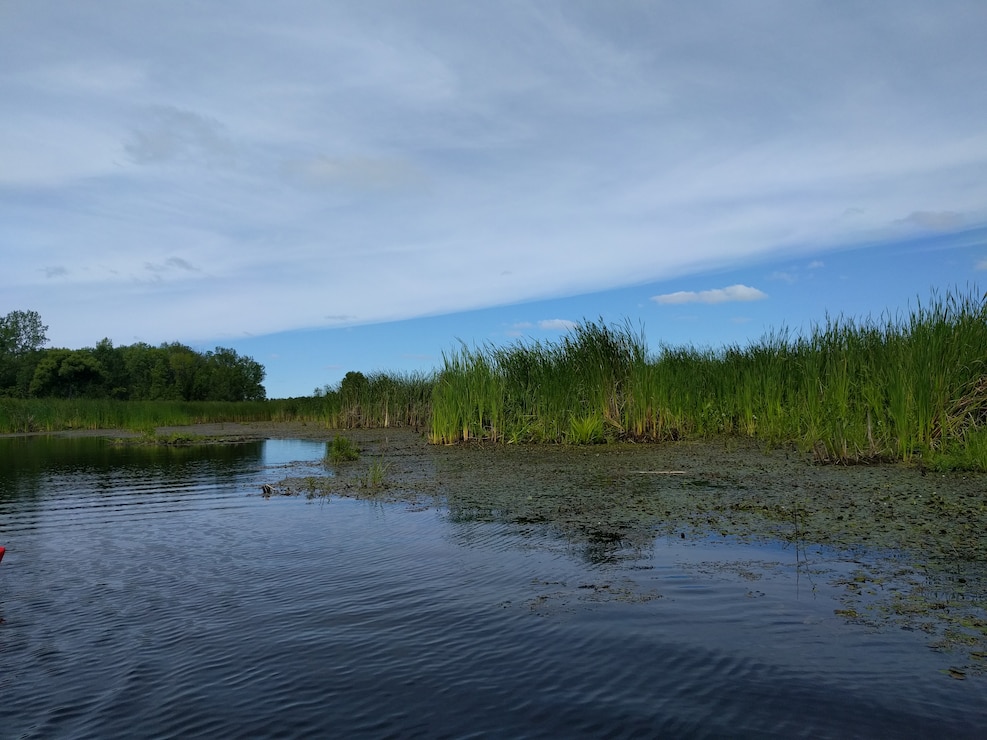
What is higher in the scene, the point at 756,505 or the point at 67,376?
the point at 67,376

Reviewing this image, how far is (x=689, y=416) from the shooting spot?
1435cm

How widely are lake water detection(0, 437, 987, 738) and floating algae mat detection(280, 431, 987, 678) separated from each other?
0.75ft

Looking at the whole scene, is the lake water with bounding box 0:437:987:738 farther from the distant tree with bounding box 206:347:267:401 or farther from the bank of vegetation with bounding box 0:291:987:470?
the distant tree with bounding box 206:347:267:401

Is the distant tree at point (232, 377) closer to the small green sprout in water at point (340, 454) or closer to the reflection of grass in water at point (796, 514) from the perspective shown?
the small green sprout in water at point (340, 454)

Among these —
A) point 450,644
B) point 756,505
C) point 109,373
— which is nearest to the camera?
point 450,644

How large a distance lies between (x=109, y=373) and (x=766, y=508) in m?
67.1

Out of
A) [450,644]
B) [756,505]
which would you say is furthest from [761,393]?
[450,644]

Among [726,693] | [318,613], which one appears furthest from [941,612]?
[318,613]

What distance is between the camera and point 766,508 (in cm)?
639

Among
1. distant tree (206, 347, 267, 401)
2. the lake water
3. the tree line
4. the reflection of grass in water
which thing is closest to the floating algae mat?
the reflection of grass in water

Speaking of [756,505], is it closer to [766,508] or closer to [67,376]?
[766,508]

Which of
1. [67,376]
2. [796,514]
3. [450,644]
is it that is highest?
[67,376]

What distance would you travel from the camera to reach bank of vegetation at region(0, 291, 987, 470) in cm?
891

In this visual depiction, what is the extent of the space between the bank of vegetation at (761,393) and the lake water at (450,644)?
209 inches
